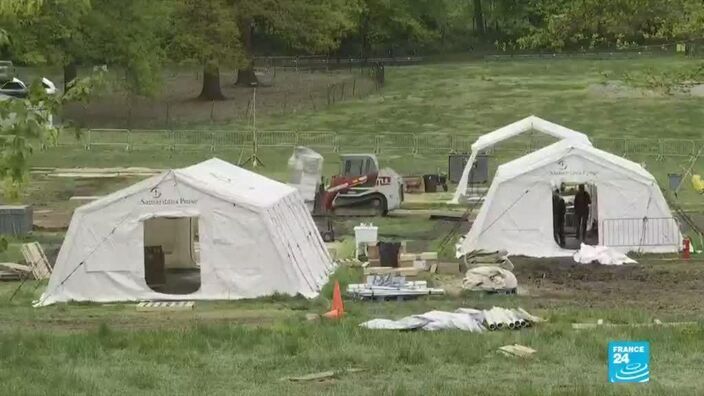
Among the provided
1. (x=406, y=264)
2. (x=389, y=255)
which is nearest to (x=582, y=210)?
(x=406, y=264)

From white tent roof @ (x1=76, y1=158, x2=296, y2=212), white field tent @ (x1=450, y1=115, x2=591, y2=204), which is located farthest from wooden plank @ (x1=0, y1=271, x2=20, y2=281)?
white field tent @ (x1=450, y1=115, x2=591, y2=204)

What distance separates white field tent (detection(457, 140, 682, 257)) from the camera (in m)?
28.2

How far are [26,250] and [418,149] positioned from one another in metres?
28.1

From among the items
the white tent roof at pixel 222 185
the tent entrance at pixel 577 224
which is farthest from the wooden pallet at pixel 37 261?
the tent entrance at pixel 577 224

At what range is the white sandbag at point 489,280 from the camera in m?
22.3

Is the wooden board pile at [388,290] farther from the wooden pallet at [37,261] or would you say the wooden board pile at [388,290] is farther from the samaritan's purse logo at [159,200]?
the wooden pallet at [37,261]

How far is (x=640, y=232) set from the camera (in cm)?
2830

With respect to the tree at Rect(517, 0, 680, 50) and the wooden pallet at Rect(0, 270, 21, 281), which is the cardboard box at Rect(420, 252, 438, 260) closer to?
the tree at Rect(517, 0, 680, 50)

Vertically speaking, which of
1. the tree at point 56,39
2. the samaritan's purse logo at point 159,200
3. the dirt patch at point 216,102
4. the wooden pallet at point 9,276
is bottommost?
the wooden pallet at point 9,276

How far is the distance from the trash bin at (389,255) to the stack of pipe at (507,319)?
6072 mm

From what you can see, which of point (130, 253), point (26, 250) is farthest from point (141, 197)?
point (26, 250)

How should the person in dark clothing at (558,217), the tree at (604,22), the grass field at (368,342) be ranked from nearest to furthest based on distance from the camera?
the grass field at (368,342)
the tree at (604,22)
the person in dark clothing at (558,217)

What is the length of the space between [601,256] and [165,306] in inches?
400

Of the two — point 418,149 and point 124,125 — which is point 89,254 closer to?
point 418,149
